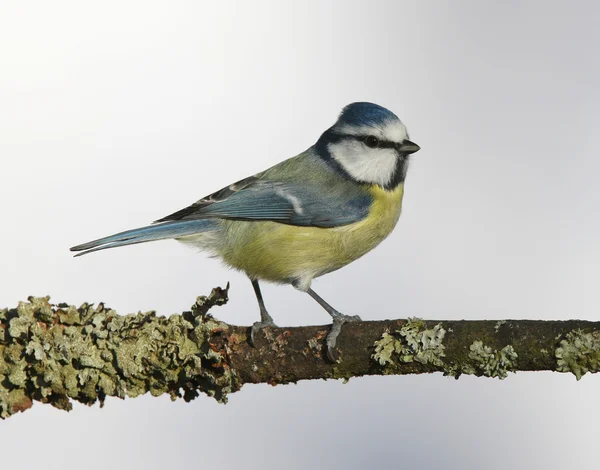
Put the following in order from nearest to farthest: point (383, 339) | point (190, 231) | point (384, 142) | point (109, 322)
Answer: point (383, 339) < point (109, 322) < point (190, 231) < point (384, 142)

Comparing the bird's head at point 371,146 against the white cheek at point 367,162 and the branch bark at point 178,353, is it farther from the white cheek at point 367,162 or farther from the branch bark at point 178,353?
the branch bark at point 178,353

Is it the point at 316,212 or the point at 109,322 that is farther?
the point at 316,212

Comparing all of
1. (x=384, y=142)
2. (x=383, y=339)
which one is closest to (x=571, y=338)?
(x=383, y=339)

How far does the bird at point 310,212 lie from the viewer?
2.80 metres

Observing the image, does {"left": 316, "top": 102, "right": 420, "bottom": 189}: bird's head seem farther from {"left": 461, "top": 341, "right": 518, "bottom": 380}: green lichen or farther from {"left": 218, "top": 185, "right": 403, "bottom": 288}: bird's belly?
{"left": 461, "top": 341, "right": 518, "bottom": 380}: green lichen

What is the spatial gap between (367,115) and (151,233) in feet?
3.33

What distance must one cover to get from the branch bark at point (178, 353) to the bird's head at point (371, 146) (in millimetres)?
1195

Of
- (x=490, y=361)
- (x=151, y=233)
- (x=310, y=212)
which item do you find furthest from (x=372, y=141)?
(x=490, y=361)

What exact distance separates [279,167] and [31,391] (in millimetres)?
1523

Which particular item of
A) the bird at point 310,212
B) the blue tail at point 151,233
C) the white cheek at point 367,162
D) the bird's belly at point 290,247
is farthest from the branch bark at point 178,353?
the white cheek at point 367,162

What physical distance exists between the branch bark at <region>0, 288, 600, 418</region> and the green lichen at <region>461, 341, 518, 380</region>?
25mm

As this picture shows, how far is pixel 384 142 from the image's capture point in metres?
3.02

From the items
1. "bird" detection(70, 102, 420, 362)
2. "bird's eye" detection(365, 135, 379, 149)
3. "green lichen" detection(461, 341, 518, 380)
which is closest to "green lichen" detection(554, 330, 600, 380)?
"green lichen" detection(461, 341, 518, 380)

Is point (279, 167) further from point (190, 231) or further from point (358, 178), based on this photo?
point (190, 231)
